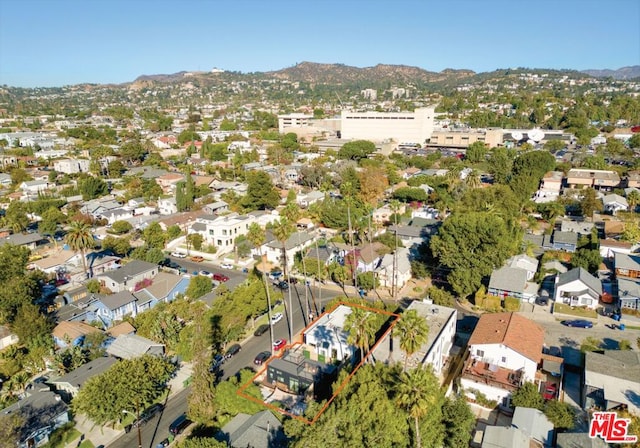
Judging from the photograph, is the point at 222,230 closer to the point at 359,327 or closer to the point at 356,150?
the point at 359,327

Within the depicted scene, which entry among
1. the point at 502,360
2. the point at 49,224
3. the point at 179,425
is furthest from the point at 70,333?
the point at 502,360

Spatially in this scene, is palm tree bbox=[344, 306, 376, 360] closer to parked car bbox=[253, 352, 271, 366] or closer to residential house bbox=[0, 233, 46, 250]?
parked car bbox=[253, 352, 271, 366]

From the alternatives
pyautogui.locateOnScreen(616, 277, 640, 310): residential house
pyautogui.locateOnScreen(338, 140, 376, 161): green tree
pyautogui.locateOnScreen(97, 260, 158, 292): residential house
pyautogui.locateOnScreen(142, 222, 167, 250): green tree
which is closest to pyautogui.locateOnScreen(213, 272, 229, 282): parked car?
pyautogui.locateOnScreen(97, 260, 158, 292): residential house

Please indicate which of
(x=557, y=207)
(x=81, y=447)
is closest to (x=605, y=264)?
(x=557, y=207)

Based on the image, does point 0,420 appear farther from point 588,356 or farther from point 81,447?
point 588,356

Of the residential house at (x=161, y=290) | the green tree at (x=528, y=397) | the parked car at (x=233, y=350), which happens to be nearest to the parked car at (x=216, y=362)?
the parked car at (x=233, y=350)

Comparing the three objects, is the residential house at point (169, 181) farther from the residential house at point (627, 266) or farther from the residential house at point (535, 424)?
the residential house at point (535, 424)
